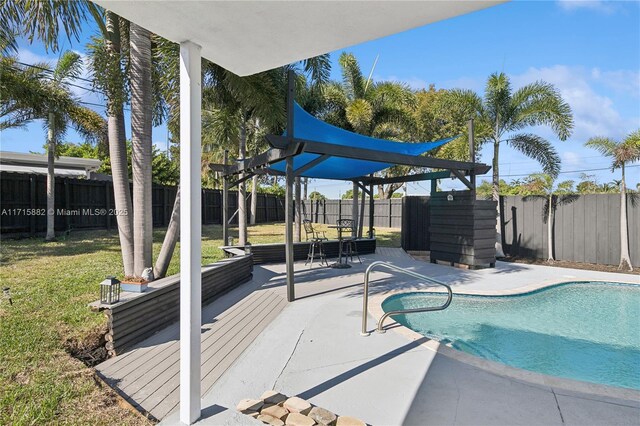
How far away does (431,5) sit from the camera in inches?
66.7


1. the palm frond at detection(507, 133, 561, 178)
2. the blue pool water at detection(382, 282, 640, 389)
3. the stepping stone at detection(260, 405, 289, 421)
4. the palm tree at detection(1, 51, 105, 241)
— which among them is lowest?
the blue pool water at detection(382, 282, 640, 389)

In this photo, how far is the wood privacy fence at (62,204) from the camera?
9.37 m

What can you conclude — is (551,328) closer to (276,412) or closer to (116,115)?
(276,412)

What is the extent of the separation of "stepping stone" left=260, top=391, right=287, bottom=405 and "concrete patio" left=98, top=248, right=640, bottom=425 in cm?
13

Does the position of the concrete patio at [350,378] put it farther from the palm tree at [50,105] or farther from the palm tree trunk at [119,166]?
the palm tree at [50,105]

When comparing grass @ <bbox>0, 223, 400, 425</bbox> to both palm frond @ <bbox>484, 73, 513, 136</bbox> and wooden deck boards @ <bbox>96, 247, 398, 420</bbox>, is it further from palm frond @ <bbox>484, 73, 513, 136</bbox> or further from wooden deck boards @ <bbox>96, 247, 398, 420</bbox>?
palm frond @ <bbox>484, 73, 513, 136</bbox>

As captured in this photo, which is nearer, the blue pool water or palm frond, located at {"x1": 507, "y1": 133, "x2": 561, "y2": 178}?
the blue pool water

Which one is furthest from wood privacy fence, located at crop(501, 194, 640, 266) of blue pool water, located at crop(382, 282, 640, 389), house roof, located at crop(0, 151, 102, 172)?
house roof, located at crop(0, 151, 102, 172)

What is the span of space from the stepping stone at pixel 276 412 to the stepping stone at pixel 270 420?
0.02m

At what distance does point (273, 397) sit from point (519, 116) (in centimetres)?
972

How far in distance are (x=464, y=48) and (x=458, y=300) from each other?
4362 millimetres

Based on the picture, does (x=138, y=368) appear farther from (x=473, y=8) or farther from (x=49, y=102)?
(x=49, y=102)

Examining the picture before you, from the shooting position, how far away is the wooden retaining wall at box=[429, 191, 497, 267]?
25.5ft

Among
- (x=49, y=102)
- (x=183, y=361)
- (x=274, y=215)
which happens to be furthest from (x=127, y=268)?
(x=274, y=215)
